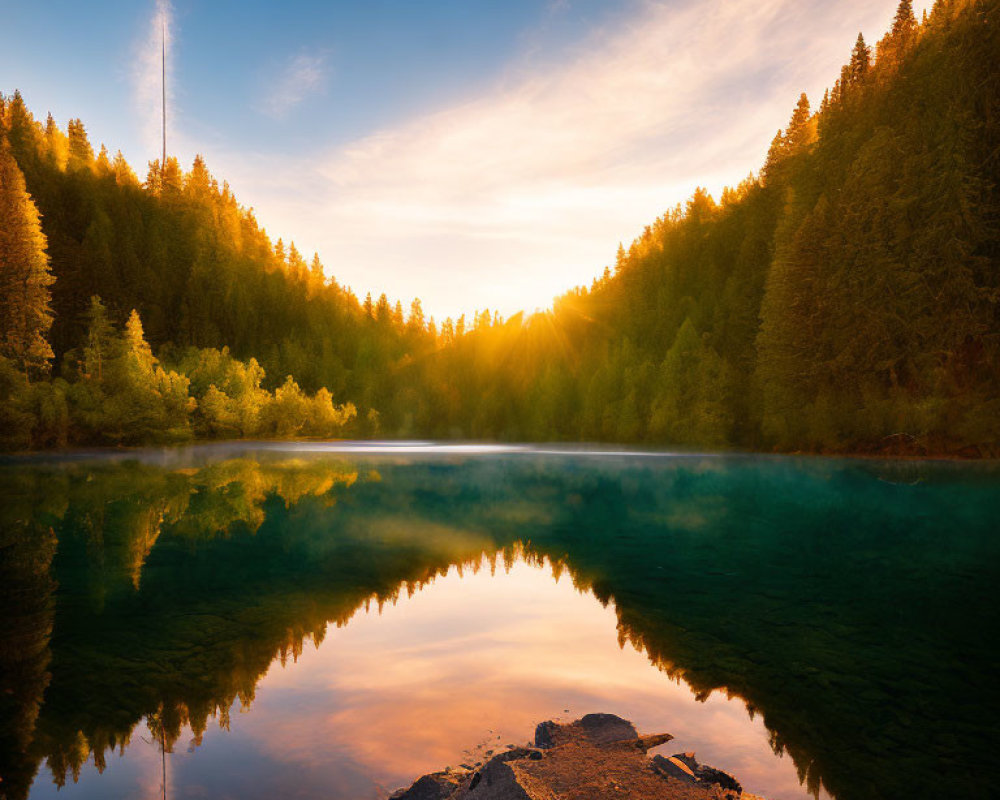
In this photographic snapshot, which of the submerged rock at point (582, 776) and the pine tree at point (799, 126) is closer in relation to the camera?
the submerged rock at point (582, 776)

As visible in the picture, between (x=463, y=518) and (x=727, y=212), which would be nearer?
(x=463, y=518)

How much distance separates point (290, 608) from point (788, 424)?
73.4 m

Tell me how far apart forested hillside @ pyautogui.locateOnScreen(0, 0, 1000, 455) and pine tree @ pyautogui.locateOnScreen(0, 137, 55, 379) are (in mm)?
251

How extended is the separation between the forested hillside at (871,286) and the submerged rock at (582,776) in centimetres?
6702

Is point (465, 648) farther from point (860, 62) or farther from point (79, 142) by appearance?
point (79, 142)

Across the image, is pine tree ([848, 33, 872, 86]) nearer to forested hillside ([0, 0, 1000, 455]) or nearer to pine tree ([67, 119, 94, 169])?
forested hillside ([0, 0, 1000, 455])

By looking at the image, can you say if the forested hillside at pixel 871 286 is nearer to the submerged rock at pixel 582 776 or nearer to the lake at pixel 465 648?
the lake at pixel 465 648

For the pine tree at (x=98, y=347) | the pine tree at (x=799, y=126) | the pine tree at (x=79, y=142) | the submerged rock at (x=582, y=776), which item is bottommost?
the submerged rock at (x=582, y=776)

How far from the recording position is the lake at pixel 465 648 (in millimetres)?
7109

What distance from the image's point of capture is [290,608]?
529 inches

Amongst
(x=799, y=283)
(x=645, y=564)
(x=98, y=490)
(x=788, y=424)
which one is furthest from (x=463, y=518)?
(x=799, y=283)

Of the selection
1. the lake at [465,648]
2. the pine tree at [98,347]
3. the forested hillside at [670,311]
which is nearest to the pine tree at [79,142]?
the forested hillside at [670,311]

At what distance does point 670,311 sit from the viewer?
128 meters

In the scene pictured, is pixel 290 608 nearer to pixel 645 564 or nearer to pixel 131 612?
pixel 131 612
